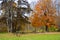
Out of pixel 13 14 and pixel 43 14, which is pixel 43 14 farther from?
pixel 13 14

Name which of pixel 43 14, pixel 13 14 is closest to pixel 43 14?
pixel 43 14

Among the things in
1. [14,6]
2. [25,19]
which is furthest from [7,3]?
[25,19]

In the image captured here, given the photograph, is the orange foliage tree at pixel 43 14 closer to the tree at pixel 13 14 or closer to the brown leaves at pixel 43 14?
the brown leaves at pixel 43 14

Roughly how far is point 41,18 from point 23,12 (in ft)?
11.7

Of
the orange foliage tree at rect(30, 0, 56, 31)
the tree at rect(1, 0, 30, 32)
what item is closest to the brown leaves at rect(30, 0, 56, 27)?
the orange foliage tree at rect(30, 0, 56, 31)

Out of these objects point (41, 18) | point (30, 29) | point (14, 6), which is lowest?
point (30, 29)

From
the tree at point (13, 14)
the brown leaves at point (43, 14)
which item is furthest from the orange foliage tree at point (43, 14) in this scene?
the tree at point (13, 14)

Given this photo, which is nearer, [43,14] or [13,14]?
[13,14]

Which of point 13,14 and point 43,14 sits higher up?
point 13,14

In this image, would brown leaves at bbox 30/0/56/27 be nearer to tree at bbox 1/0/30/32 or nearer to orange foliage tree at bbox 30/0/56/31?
orange foliage tree at bbox 30/0/56/31

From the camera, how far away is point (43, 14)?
26.6 meters

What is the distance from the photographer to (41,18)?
26.4 m

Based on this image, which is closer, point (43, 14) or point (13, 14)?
point (13, 14)

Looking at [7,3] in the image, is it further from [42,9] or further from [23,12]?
[42,9]
